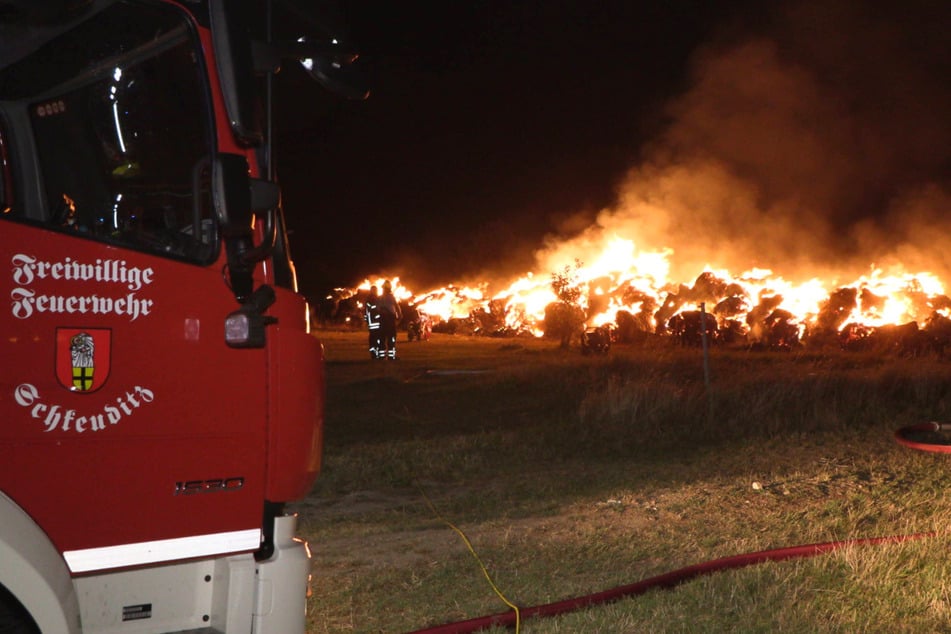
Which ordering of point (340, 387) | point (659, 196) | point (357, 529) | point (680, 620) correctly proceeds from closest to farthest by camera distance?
point (680, 620)
point (357, 529)
point (340, 387)
point (659, 196)

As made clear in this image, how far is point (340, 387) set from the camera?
677 inches

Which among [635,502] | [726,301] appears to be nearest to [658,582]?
[635,502]

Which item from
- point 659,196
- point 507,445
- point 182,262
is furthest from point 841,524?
point 659,196

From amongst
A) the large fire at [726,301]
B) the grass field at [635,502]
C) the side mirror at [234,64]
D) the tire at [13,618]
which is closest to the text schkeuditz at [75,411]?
the tire at [13,618]

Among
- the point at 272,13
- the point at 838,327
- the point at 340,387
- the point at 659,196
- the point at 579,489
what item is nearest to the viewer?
the point at 272,13

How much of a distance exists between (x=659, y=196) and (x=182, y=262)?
1285 inches

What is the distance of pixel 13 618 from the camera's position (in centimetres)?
319

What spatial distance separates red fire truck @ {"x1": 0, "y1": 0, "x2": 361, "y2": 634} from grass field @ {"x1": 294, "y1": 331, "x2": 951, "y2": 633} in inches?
77.5

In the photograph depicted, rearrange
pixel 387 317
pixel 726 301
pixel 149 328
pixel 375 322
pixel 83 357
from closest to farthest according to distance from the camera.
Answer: pixel 83 357 → pixel 149 328 → pixel 387 317 → pixel 375 322 → pixel 726 301

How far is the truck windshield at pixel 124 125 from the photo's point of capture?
3.58 metres

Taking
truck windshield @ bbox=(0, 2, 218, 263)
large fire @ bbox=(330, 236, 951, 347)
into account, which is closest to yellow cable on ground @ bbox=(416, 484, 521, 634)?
truck windshield @ bbox=(0, 2, 218, 263)

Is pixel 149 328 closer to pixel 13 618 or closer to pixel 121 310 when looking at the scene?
pixel 121 310

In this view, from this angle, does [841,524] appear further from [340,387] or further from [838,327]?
[838,327]

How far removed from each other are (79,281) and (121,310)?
163 millimetres
